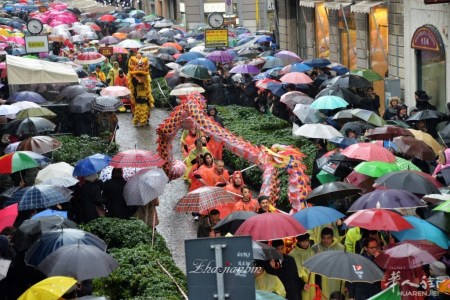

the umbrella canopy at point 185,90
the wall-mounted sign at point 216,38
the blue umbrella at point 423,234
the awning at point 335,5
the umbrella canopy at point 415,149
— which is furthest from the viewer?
the wall-mounted sign at point 216,38

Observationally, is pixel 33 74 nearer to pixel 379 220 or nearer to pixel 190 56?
pixel 190 56

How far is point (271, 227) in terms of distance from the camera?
13.1 metres

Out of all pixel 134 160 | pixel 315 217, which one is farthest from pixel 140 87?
pixel 315 217

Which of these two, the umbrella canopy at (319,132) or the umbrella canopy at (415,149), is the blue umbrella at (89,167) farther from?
the umbrella canopy at (415,149)

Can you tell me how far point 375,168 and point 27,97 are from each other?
39.9ft

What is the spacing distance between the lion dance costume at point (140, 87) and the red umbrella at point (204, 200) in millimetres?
14049

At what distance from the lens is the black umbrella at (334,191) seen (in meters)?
15.2

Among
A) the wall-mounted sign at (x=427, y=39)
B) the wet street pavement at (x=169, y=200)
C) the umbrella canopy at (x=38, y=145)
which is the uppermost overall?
the wall-mounted sign at (x=427, y=39)

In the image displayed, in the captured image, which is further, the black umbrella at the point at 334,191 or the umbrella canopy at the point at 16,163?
the umbrella canopy at the point at 16,163

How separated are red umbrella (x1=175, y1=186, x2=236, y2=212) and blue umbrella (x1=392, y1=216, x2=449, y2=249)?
3.43 meters

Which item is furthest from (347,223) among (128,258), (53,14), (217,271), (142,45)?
(53,14)

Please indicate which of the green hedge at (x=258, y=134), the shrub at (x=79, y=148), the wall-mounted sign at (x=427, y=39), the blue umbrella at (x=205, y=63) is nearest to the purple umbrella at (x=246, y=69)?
the blue umbrella at (x=205, y=63)

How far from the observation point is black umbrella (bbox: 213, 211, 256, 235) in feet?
46.4

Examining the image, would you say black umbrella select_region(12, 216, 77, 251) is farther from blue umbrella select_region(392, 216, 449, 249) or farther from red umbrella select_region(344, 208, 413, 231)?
blue umbrella select_region(392, 216, 449, 249)
